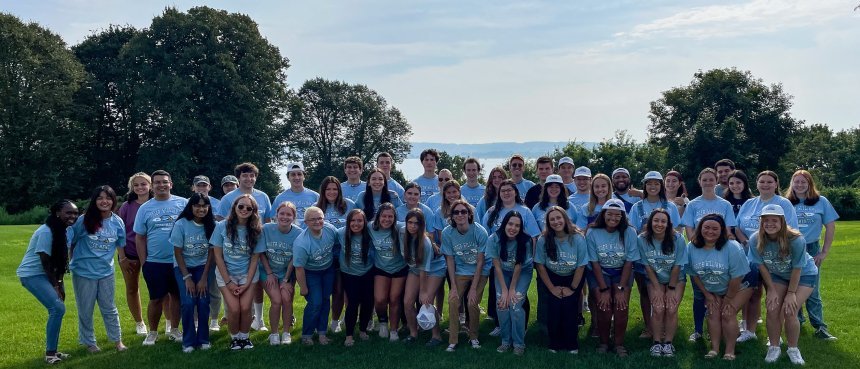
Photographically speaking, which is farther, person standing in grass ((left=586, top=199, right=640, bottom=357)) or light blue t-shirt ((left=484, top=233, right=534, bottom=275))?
light blue t-shirt ((left=484, top=233, right=534, bottom=275))

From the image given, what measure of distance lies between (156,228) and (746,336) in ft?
23.7

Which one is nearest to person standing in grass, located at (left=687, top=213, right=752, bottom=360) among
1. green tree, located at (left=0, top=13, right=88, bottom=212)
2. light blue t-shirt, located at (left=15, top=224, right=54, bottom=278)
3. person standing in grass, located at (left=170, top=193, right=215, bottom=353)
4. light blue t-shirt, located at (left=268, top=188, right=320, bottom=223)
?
light blue t-shirt, located at (left=268, top=188, right=320, bottom=223)

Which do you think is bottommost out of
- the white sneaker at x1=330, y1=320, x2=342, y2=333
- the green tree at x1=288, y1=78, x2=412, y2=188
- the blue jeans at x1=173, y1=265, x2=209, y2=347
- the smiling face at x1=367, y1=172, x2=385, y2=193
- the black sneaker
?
the white sneaker at x1=330, y1=320, x2=342, y2=333

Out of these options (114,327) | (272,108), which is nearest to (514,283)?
(114,327)

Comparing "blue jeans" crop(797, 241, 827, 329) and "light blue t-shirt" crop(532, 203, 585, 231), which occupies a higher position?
"light blue t-shirt" crop(532, 203, 585, 231)

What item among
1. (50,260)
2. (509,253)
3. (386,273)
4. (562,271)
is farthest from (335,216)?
(50,260)

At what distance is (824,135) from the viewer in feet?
201

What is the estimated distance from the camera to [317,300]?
8172 mm

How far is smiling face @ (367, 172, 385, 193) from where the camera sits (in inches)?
345

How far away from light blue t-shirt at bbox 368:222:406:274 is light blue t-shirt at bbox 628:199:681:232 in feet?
9.60

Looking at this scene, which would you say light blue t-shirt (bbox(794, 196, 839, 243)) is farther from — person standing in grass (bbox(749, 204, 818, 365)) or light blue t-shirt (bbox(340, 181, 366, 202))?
light blue t-shirt (bbox(340, 181, 366, 202))

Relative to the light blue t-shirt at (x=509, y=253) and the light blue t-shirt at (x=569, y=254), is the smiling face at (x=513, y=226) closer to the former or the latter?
the light blue t-shirt at (x=509, y=253)

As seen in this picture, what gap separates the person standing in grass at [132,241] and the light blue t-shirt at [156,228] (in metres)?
0.56

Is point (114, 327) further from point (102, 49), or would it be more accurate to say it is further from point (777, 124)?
point (777, 124)
